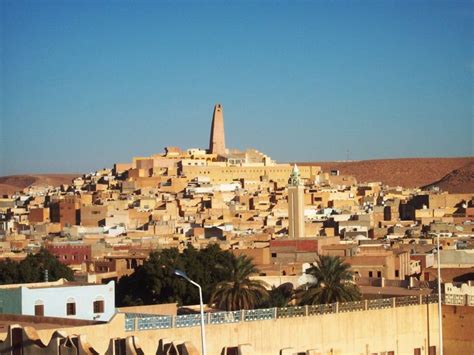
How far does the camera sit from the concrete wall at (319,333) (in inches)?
813

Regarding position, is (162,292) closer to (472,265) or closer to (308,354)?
(472,265)

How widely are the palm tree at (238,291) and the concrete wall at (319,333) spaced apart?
4.96m

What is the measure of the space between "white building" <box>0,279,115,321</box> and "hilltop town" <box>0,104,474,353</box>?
6395 millimetres

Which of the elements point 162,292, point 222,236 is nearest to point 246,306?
point 162,292

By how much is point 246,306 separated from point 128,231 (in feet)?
135

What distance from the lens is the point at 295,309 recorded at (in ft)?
79.8

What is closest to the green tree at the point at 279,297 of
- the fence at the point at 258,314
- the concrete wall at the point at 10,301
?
the fence at the point at 258,314

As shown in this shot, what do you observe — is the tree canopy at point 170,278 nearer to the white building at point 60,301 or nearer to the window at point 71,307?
the white building at point 60,301

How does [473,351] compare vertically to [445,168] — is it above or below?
below

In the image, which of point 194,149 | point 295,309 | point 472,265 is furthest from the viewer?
point 194,149

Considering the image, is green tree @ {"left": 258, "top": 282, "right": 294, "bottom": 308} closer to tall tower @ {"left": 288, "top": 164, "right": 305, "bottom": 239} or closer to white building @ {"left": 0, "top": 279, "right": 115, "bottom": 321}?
white building @ {"left": 0, "top": 279, "right": 115, "bottom": 321}

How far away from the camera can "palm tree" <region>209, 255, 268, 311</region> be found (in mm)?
30438

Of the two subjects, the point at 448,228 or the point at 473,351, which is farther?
the point at 448,228

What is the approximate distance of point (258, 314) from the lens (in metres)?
23.5
